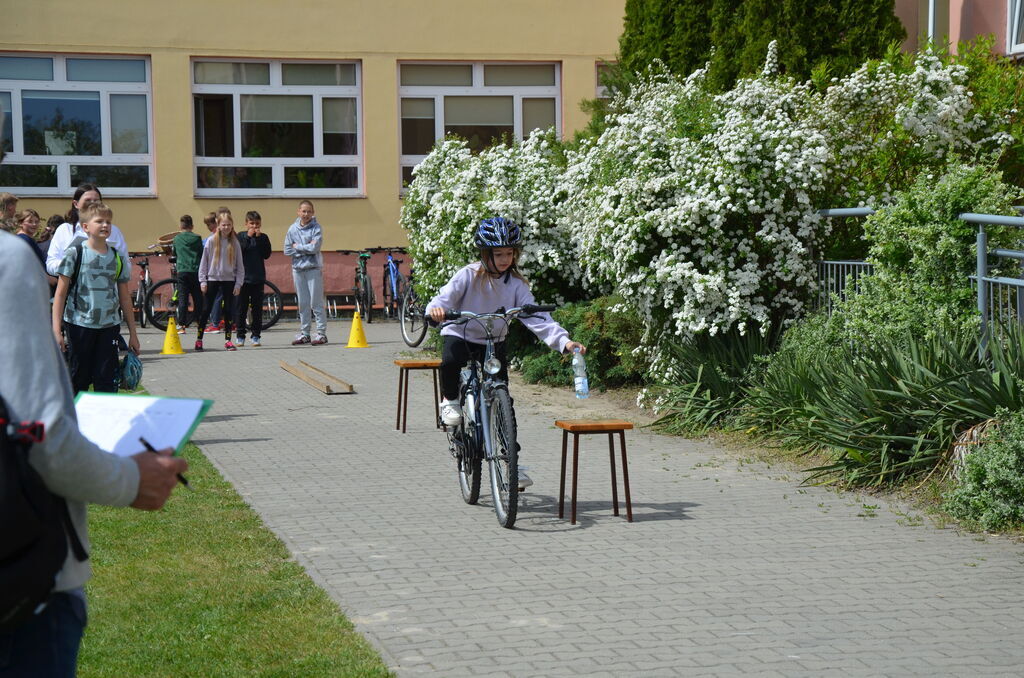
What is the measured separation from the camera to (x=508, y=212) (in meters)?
14.7

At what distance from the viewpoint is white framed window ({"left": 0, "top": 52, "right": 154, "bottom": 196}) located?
2305 cm

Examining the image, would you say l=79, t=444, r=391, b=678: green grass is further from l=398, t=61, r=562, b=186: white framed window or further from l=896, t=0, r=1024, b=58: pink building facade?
l=398, t=61, r=562, b=186: white framed window

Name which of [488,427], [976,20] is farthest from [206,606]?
[976,20]

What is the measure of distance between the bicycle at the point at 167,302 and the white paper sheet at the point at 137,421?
18.4 m

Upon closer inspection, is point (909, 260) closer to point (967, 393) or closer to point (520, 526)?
point (967, 393)

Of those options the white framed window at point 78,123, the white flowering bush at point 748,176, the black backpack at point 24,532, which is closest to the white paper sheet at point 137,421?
the black backpack at point 24,532

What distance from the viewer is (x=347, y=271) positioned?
78.7 feet

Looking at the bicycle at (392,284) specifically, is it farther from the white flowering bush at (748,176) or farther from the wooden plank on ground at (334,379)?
the white flowering bush at (748,176)

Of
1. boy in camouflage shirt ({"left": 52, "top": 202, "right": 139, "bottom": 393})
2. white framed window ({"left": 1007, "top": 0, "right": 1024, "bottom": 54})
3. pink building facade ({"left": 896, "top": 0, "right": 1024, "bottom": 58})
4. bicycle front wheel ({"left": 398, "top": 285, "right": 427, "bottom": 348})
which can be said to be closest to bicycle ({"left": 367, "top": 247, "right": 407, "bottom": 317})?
bicycle front wheel ({"left": 398, "top": 285, "right": 427, "bottom": 348})

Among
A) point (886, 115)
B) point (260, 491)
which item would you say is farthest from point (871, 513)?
point (886, 115)

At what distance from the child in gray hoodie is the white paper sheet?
54.2ft

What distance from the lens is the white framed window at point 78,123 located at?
2305 cm

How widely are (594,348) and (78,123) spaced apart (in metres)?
13.6

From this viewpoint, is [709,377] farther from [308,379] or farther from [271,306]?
[271,306]
